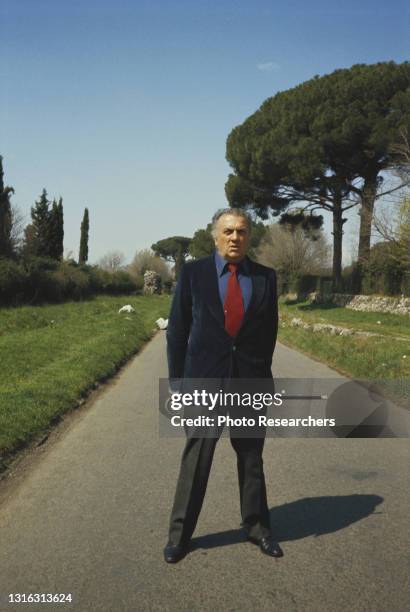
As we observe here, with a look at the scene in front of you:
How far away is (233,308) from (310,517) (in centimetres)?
164

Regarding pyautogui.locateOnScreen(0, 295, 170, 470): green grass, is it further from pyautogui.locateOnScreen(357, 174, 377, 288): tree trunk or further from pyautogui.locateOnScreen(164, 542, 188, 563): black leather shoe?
pyautogui.locateOnScreen(357, 174, 377, 288): tree trunk

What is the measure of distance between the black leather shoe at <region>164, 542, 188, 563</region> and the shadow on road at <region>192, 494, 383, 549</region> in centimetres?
17

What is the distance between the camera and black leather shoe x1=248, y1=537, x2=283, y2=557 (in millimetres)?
3797

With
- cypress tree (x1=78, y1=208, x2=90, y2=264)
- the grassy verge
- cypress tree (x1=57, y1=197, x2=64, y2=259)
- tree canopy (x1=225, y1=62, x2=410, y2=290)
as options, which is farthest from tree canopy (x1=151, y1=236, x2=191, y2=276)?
the grassy verge

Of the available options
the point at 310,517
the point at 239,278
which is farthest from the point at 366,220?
the point at 239,278

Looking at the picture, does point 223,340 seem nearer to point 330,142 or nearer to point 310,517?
point 310,517

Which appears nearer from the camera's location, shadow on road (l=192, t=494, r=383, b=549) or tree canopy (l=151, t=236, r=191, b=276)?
shadow on road (l=192, t=494, r=383, b=549)

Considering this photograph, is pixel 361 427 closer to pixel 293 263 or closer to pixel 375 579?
pixel 375 579

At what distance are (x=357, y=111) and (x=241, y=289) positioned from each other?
34143 mm

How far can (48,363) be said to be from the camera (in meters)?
12.5

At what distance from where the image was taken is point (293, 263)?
184 ft

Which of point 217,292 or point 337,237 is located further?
point 337,237

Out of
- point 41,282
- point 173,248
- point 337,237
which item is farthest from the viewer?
point 173,248

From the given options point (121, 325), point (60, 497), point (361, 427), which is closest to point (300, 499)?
point (60, 497)
